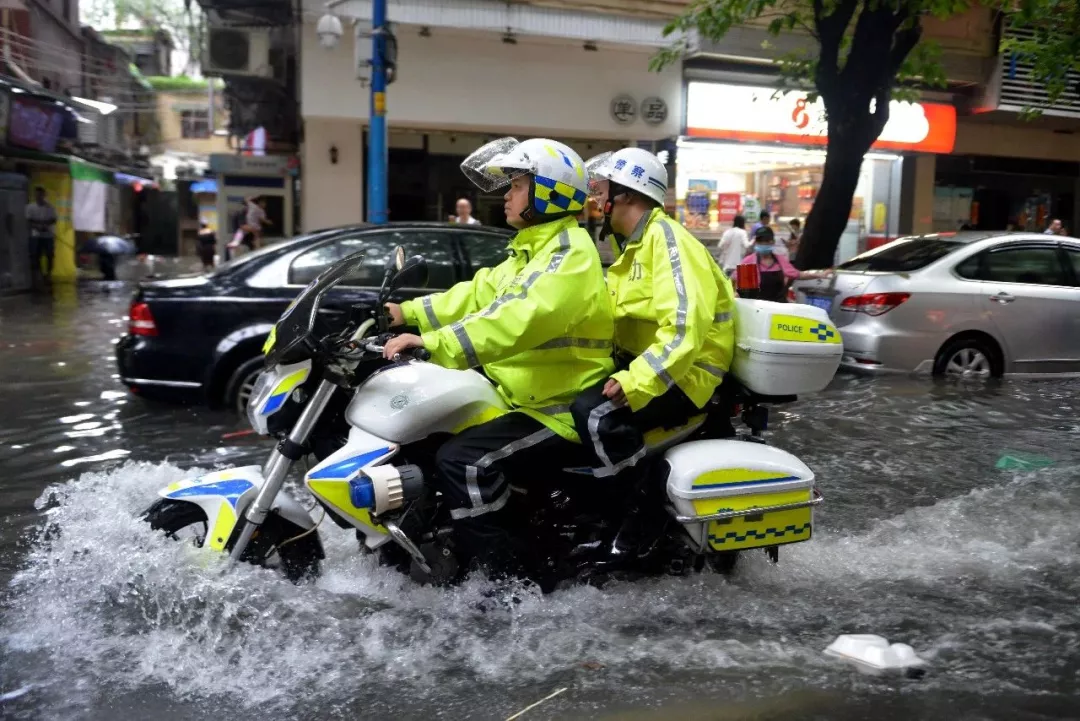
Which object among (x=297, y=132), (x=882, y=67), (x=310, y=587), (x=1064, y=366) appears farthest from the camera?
(x=297, y=132)

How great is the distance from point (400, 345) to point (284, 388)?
50cm

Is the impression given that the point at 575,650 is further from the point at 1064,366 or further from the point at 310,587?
the point at 1064,366

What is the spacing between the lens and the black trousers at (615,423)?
11.5ft

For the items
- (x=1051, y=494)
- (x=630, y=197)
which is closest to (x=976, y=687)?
(x=630, y=197)

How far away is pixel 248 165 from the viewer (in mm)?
21062

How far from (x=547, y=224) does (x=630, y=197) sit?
0.48 m

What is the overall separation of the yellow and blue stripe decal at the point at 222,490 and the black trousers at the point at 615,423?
4.08 feet

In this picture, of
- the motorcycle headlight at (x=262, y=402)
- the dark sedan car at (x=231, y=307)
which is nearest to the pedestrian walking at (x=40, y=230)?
the dark sedan car at (x=231, y=307)

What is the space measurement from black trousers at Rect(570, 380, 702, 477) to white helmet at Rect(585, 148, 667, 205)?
825 mm

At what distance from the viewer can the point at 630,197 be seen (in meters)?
4.00

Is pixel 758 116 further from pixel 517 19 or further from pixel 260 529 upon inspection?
pixel 260 529

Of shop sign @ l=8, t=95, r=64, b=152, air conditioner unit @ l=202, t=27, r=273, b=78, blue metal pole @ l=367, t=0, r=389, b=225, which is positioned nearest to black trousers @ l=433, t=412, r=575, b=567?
blue metal pole @ l=367, t=0, r=389, b=225

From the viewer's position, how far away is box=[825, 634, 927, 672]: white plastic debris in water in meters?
3.50

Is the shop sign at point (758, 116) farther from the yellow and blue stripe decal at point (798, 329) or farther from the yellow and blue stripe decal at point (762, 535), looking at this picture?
the yellow and blue stripe decal at point (762, 535)
